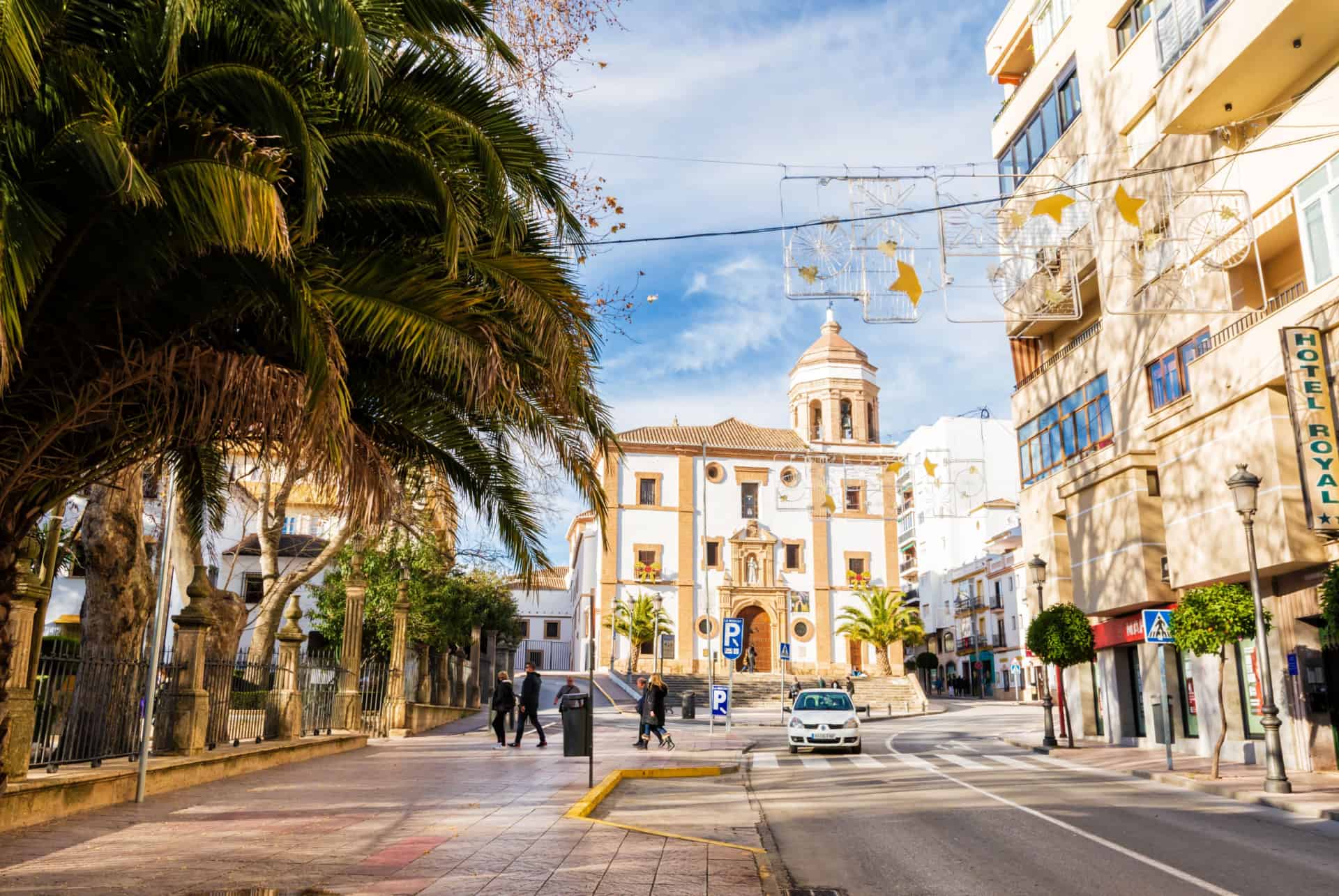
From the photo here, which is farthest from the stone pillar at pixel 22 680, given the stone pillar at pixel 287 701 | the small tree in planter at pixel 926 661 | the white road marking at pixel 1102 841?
the small tree in planter at pixel 926 661

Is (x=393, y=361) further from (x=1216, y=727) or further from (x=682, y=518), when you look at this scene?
(x=682, y=518)

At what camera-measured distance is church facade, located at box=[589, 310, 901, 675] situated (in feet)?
202

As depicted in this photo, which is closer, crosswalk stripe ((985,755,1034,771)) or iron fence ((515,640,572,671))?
crosswalk stripe ((985,755,1034,771))

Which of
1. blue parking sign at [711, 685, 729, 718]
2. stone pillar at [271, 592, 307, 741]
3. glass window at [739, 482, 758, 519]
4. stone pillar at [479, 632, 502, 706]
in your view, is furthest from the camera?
glass window at [739, 482, 758, 519]

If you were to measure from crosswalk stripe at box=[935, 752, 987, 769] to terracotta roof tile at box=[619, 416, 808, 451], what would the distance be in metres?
43.2

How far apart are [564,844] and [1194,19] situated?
19.0 m

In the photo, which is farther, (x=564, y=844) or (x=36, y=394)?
(x=564, y=844)

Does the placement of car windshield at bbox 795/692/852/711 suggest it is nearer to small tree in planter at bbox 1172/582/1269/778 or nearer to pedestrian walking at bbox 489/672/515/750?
pedestrian walking at bbox 489/672/515/750

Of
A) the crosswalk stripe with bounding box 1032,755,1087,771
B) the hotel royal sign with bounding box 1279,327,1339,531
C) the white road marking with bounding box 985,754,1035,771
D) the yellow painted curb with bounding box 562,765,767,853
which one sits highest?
the hotel royal sign with bounding box 1279,327,1339,531

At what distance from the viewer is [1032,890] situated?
7102mm

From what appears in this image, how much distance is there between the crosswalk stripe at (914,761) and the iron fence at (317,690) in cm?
1107

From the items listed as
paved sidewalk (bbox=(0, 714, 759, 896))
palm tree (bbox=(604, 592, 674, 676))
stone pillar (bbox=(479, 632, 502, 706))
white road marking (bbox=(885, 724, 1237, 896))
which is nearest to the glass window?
palm tree (bbox=(604, 592, 674, 676))

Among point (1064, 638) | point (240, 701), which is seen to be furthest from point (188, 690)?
point (1064, 638)

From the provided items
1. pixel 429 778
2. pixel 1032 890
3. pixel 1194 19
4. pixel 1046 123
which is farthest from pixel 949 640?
pixel 1032 890
